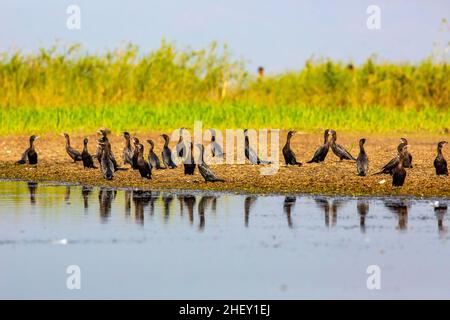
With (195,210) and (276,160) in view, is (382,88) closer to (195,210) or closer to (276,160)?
(276,160)

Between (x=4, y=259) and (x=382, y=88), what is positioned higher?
(x=382, y=88)

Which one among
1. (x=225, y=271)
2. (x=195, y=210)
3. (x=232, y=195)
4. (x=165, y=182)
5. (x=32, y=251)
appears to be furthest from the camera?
(x=165, y=182)

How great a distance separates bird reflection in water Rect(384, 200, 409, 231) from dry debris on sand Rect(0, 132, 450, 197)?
80 cm

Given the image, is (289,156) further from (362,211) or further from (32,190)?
(362,211)

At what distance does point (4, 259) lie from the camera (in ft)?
33.9

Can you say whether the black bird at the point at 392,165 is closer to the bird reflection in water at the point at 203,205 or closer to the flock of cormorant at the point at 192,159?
the flock of cormorant at the point at 192,159

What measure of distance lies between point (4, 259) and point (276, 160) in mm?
10044

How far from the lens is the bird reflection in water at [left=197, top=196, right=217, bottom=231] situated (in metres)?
12.4

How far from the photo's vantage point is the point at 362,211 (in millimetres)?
13641

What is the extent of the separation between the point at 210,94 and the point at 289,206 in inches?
734

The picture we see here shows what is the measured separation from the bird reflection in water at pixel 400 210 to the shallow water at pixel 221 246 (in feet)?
0.05

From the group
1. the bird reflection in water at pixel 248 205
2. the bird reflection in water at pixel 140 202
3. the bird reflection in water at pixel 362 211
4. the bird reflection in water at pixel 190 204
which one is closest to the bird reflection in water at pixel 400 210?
the bird reflection in water at pixel 362 211

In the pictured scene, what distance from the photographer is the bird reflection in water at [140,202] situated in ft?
42.7
